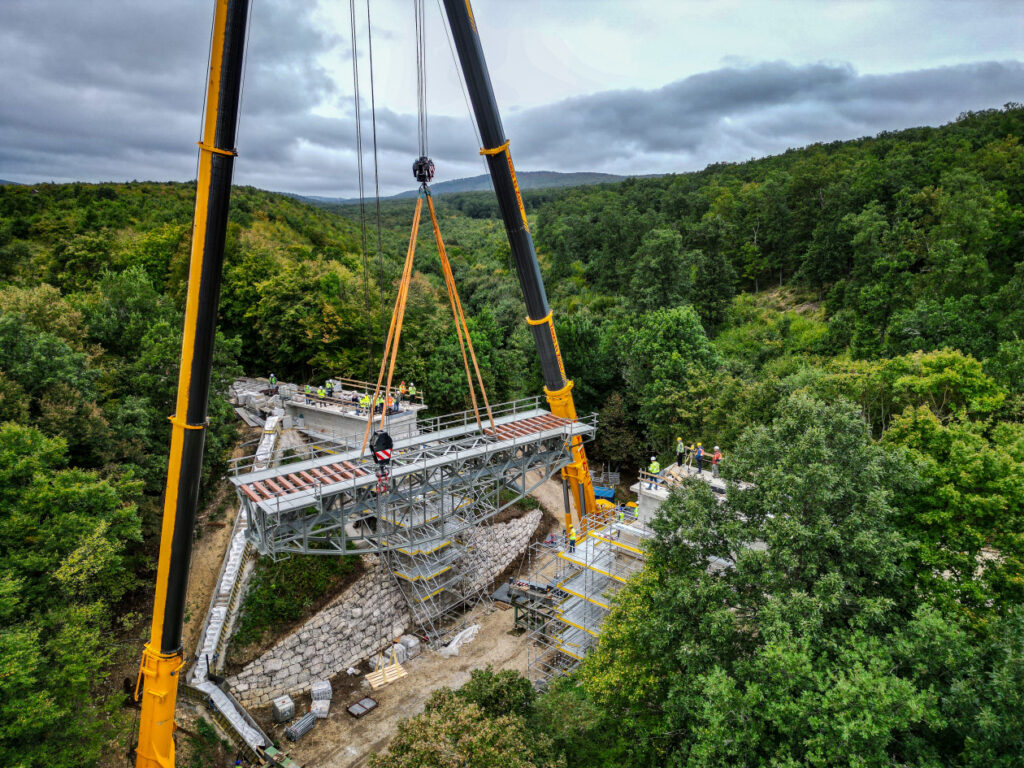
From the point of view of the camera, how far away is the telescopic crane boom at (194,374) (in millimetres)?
10664

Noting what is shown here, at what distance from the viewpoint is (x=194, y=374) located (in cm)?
1180

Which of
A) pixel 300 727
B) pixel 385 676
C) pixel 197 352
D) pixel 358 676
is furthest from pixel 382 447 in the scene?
pixel 358 676

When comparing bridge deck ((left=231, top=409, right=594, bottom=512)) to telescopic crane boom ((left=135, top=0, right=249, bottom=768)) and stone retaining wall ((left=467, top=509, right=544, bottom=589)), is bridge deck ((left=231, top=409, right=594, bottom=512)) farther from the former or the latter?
stone retaining wall ((left=467, top=509, right=544, bottom=589))

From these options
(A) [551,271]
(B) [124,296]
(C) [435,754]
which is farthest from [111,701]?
(A) [551,271]

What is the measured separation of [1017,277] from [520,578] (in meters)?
31.9

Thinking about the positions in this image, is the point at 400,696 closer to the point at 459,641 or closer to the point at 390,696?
the point at 390,696

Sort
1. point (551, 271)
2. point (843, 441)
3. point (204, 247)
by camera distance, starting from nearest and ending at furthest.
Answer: point (204, 247) < point (843, 441) < point (551, 271)

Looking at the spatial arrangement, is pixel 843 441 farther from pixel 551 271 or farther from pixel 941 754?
pixel 551 271

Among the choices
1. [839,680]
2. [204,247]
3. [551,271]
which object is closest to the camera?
[839,680]

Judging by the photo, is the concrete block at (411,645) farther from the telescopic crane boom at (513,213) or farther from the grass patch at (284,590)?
the telescopic crane boom at (513,213)

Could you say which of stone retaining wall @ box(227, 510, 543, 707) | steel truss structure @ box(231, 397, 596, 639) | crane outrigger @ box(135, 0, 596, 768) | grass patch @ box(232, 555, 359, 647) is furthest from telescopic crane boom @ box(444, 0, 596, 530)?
grass patch @ box(232, 555, 359, 647)

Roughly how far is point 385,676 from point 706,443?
20.9 metres

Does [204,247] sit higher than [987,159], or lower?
lower

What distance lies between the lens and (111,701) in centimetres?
1630
